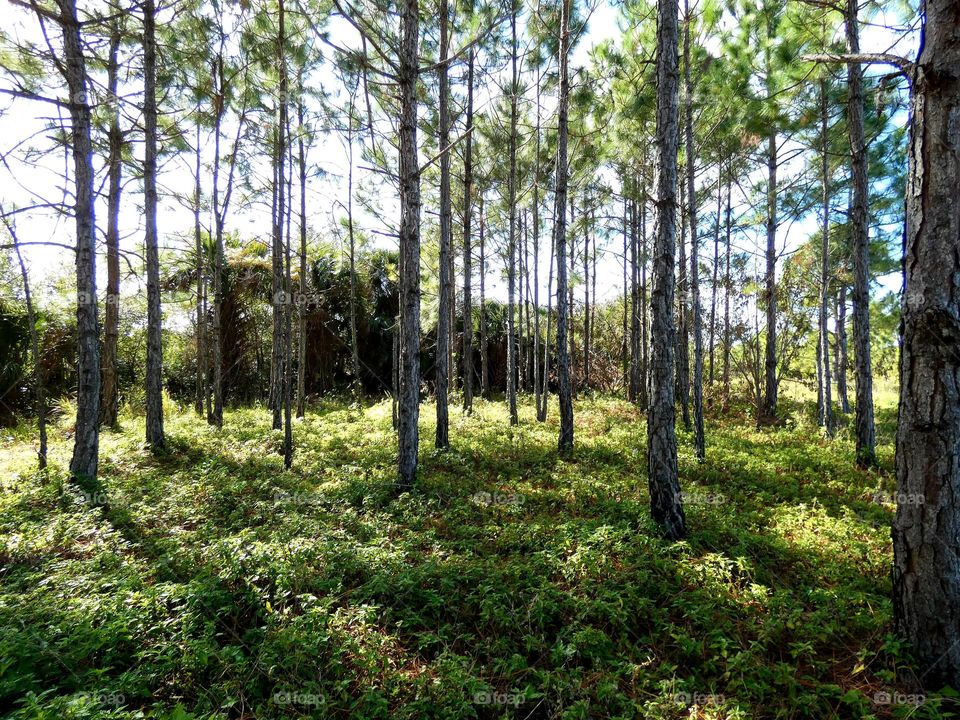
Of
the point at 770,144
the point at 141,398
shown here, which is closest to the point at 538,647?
the point at 770,144

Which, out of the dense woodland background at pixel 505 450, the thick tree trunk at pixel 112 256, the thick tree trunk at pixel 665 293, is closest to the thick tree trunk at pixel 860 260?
the dense woodland background at pixel 505 450

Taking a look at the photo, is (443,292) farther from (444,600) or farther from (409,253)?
(444,600)

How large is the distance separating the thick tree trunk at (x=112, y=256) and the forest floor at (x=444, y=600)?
4.54m

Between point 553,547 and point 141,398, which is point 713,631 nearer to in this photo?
point 553,547

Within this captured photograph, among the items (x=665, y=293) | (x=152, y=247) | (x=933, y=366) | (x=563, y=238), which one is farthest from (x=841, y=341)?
(x=152, y=247)

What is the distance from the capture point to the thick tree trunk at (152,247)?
27.0ft

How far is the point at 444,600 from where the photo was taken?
3.73 metres

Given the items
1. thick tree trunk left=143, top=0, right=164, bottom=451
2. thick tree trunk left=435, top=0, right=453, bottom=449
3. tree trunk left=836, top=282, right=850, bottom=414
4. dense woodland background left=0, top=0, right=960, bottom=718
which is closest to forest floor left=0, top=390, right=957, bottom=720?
dense woodland background left=0, top=0, right=960, bottom=718

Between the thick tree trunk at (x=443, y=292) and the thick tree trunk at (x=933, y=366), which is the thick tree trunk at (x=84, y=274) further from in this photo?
the thick tree trunk at (x=933, y=366)

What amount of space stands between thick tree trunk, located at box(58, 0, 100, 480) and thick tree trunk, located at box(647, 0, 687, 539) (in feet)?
24.2

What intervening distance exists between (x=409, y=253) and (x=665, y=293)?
341 centimetres

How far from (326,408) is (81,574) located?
10.7 m

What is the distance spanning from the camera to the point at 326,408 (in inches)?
562

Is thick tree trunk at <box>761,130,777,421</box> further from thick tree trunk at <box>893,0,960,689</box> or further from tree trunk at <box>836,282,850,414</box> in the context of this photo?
thick tree trunk at <box>893,0,960,689</box>
